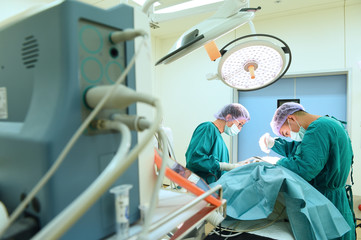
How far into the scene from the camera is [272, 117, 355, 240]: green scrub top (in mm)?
1337

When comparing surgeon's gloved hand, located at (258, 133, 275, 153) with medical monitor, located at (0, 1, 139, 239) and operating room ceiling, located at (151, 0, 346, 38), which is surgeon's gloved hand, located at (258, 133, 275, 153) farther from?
medical monitor, located at (0, 1, 139, 239)

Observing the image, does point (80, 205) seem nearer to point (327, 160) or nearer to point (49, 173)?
point (49, 173)

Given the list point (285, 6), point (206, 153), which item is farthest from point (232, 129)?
point (285, 6)

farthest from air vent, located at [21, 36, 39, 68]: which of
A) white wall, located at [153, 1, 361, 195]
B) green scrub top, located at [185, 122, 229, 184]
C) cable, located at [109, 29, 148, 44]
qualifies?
white wall, located at [153, 1, 361, 195]

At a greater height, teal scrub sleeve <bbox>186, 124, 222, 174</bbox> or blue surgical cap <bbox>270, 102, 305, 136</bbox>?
blue surgical cap <bbox>270, 102, 305, 136</bbox>

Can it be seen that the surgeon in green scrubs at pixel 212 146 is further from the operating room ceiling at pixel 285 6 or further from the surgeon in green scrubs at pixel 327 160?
the operating room ceiling at pixel 285 6

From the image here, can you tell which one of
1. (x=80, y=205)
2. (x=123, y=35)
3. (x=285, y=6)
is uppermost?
(x=285, y=6)

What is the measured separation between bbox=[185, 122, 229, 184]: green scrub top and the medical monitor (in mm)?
1413

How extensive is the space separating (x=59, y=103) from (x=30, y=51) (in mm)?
146

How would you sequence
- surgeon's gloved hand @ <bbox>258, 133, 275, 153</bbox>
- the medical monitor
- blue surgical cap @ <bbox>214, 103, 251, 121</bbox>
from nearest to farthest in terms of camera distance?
the medical monitor → surgeon's gloved hand @ <bbox>258, 133, 275, 153</bbox> → blue surgical cap @ <bbox>214, 103, 251, 121</bbox>

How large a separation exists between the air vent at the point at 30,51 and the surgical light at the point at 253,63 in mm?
685

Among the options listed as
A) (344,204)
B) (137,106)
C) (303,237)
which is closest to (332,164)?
(344,204)

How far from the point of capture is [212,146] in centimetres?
202

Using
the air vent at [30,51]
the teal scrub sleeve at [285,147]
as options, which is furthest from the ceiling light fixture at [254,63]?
the teal scrub sleeve at [285,147]
